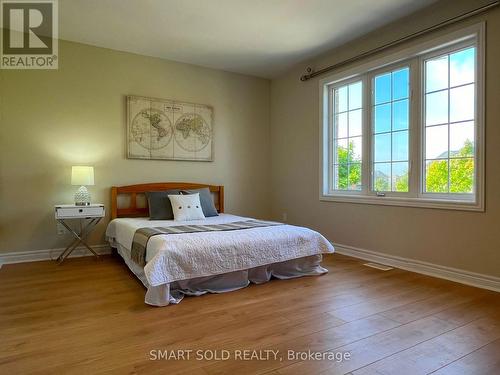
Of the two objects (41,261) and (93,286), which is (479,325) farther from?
(41,261)

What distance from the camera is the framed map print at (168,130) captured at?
4441 mm

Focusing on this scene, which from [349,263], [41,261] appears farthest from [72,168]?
[349,263]

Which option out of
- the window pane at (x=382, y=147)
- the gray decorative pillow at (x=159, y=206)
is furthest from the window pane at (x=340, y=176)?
the gray decorative pillow at (x=159, y=206)

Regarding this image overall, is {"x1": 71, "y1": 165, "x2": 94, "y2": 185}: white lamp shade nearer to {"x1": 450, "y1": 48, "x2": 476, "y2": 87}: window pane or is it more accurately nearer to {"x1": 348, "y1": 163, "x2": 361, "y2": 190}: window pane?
{"x1": 348, "y1": 163, "x2": 361, "y2": 190}: window pane

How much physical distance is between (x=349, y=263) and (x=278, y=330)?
6.29 feet

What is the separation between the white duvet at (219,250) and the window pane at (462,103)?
174cm

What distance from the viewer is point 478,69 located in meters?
2.93

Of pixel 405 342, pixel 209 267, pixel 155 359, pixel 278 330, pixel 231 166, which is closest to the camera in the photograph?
pixel 155 359

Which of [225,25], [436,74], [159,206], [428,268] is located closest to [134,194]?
[159,206]

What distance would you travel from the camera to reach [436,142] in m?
Answer: 3.32

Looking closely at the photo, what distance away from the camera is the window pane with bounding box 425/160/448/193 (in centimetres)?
325

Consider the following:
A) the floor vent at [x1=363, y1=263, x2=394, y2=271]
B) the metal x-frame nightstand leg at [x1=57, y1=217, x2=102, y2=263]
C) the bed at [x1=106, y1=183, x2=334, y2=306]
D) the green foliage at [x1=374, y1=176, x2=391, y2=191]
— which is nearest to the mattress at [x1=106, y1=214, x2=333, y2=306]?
the bed at [x1=106, y1=183, x2=334, y2=306]

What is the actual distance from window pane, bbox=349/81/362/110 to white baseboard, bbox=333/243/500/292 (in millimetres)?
1777

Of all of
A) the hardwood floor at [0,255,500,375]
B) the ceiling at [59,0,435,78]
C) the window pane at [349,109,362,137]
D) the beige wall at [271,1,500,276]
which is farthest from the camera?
the window pane at [349,109,362,137]
